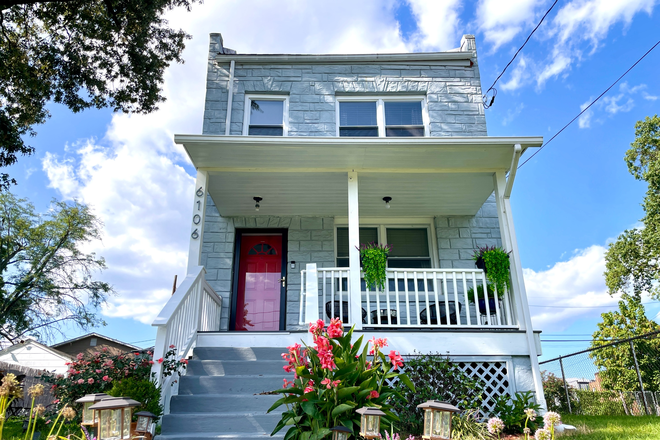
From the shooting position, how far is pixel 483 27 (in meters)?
8.96

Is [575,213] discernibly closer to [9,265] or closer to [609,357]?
[609,357]

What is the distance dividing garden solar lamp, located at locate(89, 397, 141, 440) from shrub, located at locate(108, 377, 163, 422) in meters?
1.06

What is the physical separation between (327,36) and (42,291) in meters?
14.9

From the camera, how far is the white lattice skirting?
4.69m

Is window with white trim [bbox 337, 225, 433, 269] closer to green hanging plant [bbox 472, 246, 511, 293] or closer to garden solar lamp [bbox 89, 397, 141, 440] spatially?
green hanging plant [bbox 472, 246, 511, 293]

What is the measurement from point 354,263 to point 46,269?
1641 centimetres

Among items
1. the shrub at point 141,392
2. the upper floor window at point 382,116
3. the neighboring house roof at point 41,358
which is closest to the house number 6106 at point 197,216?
the shrub at point 141,392

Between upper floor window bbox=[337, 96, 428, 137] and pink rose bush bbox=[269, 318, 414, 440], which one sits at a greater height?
upper floor window bbox=[337, 96, 428, 137]

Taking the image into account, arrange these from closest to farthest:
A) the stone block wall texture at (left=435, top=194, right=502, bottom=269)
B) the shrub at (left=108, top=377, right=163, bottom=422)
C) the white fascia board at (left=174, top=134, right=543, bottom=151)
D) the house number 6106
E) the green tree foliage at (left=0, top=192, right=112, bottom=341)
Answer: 1. the shrub at (left=108, top=377, right=163, bottom=422)
2. the white fascia board at (left=174, top=134, right=543, bottom=151)
3. the house number 6106
4. the stone block wall texture at (left=435, top=194, right=502, bottom=269)
5. the green tree foliage at (left=0, top=192, right=112, bottom=341)

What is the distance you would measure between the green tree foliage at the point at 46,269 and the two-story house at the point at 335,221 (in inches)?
501

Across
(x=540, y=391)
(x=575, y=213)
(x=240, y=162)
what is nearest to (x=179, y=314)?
(x=240, y=162)

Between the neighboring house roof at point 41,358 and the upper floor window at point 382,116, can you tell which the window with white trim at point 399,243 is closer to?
the upper floor window at point 382,116

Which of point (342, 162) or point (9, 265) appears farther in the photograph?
point (9, 265)

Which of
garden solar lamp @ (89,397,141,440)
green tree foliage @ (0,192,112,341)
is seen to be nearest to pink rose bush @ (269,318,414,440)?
garden solar lamp @ (89,397,141,440)
